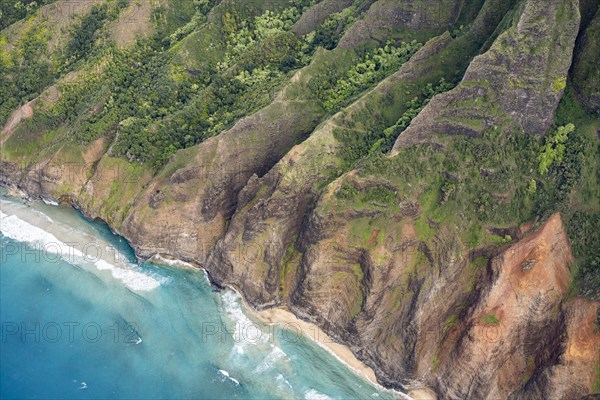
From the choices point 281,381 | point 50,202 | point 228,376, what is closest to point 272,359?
point 281,381

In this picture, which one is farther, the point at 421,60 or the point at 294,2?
the point at 294,2

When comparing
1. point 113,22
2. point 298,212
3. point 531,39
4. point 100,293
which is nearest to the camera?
point 531,39

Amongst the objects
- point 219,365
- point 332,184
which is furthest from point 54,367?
point 332,184

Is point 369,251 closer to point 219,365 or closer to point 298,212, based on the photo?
point 298,212

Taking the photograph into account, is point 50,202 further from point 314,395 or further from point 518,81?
point 518,81

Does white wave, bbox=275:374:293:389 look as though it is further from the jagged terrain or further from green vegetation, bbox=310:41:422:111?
green vegetation, bbox=310:41:422:111

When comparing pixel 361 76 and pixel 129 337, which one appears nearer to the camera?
pixel 129 337
